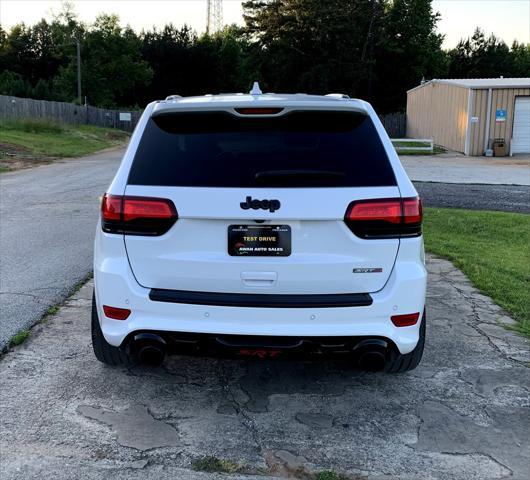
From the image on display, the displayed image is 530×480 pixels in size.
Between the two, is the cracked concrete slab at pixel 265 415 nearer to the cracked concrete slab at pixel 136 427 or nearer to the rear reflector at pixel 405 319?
the cracked concrete slab at pixel 136 427

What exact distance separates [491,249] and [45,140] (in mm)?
26496

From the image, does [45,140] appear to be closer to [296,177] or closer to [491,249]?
[491,249]

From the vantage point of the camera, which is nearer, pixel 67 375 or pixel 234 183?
pixel 234 183

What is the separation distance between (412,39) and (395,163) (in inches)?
2346

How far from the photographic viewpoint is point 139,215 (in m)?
3.14

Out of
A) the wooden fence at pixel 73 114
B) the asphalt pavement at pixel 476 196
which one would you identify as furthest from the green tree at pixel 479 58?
the asphalt pavement at pixel 476 196

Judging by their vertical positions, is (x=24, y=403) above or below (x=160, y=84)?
below

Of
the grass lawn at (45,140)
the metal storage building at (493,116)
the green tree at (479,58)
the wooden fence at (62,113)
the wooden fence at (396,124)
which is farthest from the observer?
the green tree at (479,58)

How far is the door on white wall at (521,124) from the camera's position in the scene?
2712 centimetres

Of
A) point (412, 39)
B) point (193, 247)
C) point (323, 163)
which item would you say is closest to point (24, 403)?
point (193, 247)

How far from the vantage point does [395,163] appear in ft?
10.8

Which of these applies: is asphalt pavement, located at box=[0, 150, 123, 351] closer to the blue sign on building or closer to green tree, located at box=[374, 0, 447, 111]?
the blue sign on building

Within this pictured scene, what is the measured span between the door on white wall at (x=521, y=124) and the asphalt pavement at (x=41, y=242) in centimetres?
1978

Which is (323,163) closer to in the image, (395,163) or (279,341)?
(395,163)
